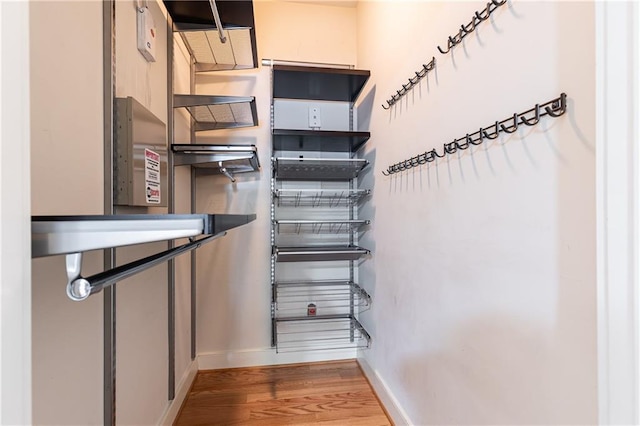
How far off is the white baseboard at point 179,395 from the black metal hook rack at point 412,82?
1842 mm

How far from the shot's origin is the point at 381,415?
146cm

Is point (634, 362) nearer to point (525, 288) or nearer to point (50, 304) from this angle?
point (525, 288)

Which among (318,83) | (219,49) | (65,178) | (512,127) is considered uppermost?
(219,49)

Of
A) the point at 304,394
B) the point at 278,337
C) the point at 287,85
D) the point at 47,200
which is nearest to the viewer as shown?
the point at 47,200

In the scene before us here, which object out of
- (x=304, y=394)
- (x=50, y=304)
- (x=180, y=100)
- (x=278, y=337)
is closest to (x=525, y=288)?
(x=50, y=304)

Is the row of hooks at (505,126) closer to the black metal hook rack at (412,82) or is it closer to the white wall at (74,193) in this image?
the black metal hook rack at (412,82)

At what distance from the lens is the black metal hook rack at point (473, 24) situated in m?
0.73

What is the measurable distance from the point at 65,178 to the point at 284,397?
1524 mm

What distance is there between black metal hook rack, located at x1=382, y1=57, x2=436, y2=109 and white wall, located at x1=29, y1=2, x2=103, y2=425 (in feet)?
3.55

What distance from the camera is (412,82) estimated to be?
117cm

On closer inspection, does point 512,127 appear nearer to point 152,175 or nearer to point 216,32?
point 152,175

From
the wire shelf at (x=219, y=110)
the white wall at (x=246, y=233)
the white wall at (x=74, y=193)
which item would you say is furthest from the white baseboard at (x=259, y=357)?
the wire shelf at (x=219, y=110)

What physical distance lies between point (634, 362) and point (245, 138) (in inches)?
75.0

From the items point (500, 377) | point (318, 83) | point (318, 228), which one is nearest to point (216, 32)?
point (318, 83)
